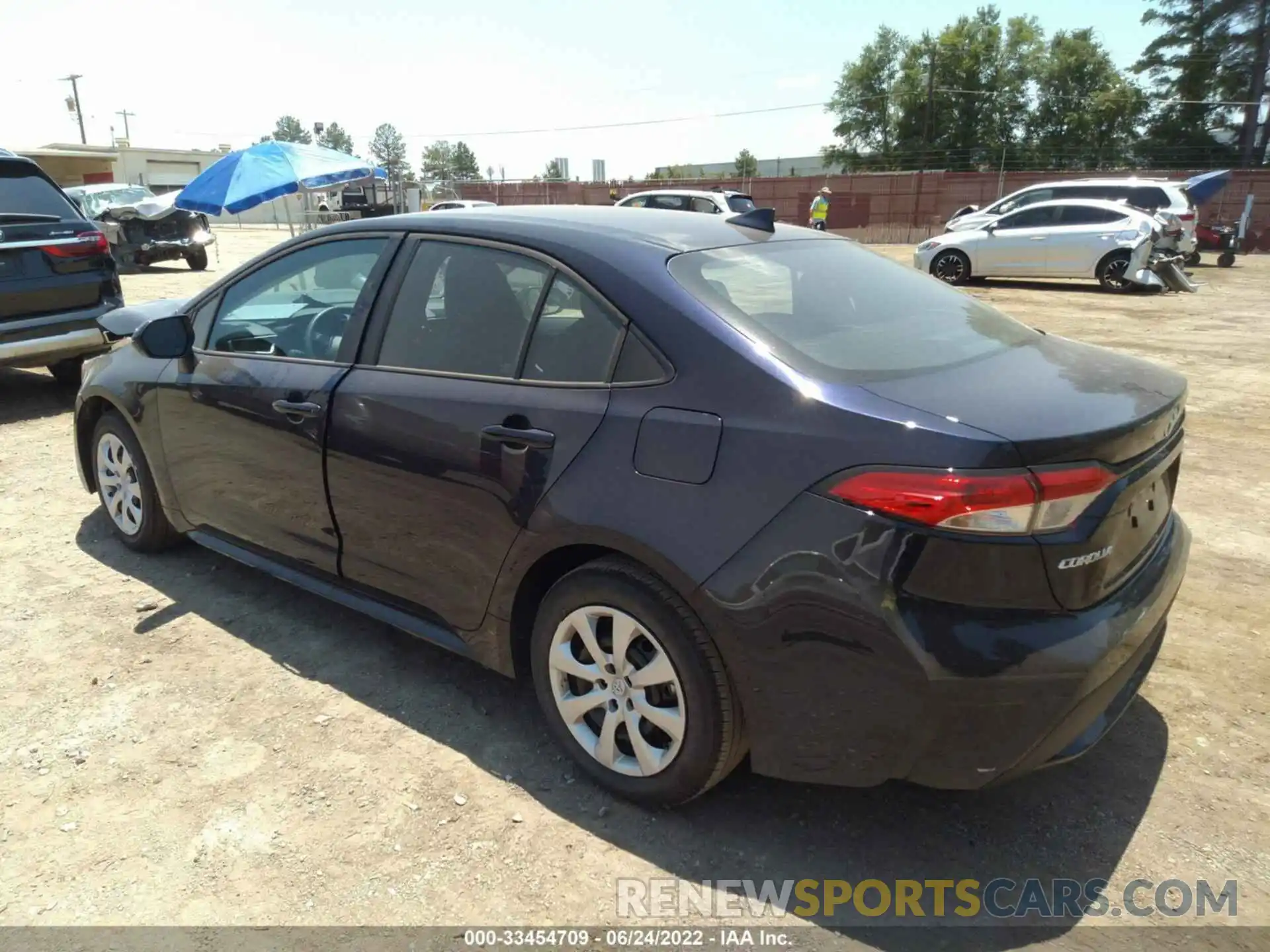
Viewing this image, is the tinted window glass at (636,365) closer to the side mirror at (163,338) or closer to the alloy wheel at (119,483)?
the side mirror at (163,338)

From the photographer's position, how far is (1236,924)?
2121mm

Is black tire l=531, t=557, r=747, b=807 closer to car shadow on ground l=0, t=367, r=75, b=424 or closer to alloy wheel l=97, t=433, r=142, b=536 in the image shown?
alloy wheel l=97, t=433, r=142, b=536

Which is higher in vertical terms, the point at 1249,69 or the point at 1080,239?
the point at 1249,69

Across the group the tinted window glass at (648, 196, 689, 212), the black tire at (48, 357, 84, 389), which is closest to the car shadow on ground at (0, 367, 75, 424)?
the black tire at (48, 357, 84, 389)

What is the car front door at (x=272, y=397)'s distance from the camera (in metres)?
3.21

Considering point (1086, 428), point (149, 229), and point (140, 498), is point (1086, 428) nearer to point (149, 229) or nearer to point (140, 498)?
point (140, 498)

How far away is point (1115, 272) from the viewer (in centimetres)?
1527

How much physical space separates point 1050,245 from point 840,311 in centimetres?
1523

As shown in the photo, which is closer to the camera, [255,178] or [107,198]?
[255,178]

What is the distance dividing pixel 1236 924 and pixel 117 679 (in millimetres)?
3597

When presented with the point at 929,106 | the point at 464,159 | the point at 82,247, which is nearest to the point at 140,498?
the point at 82,247

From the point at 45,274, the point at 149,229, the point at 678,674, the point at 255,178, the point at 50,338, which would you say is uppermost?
the point at 255,178

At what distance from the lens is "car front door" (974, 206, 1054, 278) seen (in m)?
15.8

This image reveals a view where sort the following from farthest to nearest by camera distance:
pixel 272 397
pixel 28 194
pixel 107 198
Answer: pixel 107 198 → pixel 28 194 → pixel 272 397
